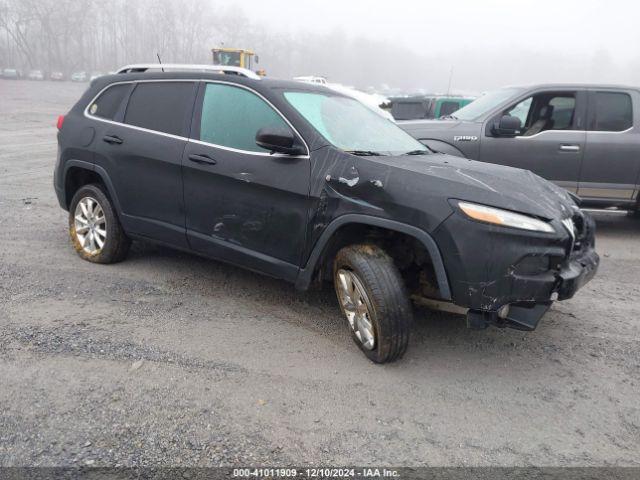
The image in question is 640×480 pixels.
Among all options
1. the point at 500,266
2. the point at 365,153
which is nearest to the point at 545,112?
the point at 365,153

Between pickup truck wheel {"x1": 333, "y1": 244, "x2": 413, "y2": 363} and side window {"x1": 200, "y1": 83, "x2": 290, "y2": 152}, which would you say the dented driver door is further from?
pickup truck wheel {"x1": 333, "y1": 244, "x2": 413, "y2": 363}

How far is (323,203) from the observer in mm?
3312

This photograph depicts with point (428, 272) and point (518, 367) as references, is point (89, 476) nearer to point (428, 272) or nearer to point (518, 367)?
point (428, 272)

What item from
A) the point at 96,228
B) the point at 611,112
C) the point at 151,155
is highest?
the point at 611,112

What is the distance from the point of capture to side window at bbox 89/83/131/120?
464 cm

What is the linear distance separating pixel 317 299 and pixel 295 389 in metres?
1.32

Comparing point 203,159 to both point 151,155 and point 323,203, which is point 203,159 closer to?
point 151,155

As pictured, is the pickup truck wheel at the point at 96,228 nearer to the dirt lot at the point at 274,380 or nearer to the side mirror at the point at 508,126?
the dirt lot at the point at 274,380

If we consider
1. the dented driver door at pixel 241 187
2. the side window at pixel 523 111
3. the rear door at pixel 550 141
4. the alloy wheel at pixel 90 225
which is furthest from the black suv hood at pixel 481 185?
the side window at pixel 523 111

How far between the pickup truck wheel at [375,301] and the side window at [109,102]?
261 cm

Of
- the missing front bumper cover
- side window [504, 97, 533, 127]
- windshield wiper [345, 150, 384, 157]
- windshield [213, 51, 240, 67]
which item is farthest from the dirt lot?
windshield [213, 51, 240, 67]

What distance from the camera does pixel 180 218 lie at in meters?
4.10

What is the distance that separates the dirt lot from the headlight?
0.95 meters

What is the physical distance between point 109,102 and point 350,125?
2284 mm
